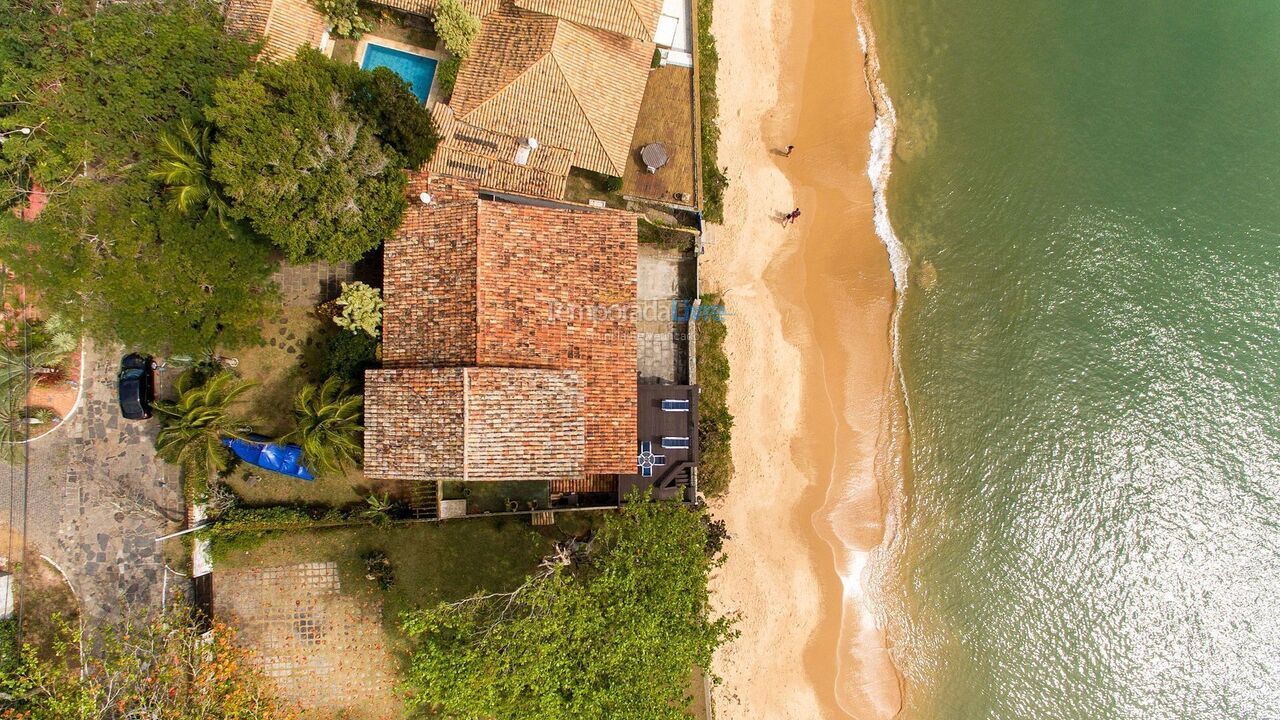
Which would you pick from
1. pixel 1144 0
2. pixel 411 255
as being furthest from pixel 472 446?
pixel 1144 0

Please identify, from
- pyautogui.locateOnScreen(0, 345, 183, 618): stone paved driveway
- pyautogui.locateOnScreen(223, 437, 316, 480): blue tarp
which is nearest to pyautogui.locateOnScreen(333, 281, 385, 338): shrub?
pyautogui.locateOnScreen(223, 437, 316, 480): blue tarp

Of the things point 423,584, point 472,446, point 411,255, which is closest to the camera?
point 472,446

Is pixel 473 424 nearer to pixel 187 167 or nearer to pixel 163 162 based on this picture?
pixel 187 167

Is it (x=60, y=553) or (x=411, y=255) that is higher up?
(x=411, y=255)

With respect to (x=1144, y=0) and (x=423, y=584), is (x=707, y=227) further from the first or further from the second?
(x=1144, y=0)

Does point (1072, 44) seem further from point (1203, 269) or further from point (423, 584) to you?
point (423, 584)

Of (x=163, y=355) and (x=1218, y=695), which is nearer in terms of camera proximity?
(x=163, y=355)

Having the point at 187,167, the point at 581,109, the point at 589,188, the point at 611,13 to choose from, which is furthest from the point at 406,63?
the point at 187,167

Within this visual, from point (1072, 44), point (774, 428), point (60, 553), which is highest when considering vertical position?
point (1072, 44)

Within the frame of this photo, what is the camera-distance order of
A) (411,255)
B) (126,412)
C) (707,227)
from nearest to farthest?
(411,255)
(126,412)
(707,227)
